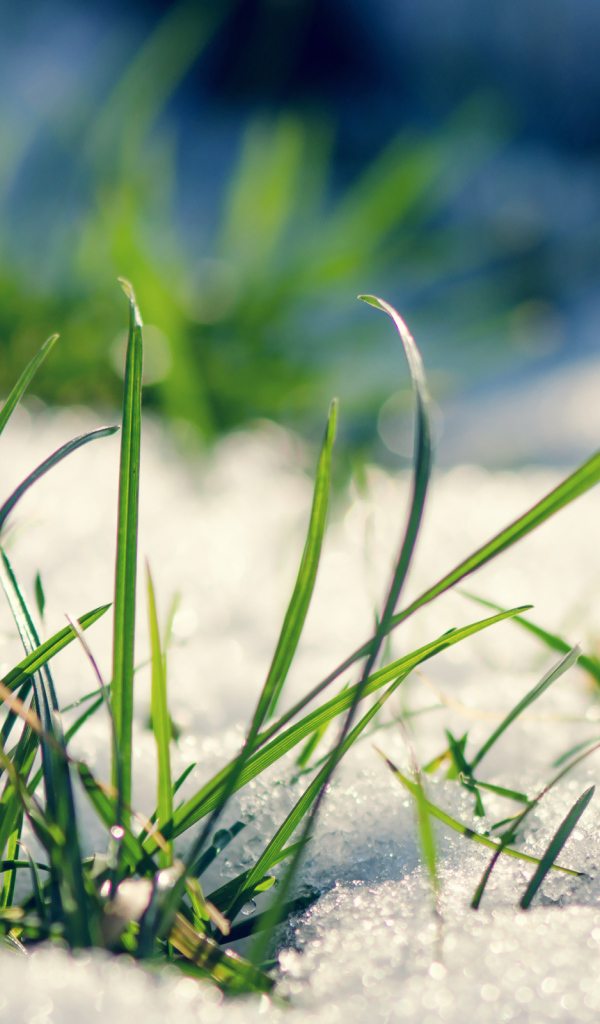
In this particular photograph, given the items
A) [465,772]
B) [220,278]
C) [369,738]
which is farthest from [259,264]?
[465,772]

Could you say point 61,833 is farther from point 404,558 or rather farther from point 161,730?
point 404,558

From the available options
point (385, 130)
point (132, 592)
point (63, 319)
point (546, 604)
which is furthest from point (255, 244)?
point (385, 130)

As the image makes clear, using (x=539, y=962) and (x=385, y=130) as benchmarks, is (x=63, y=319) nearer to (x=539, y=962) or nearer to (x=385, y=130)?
(x=539, y=962)

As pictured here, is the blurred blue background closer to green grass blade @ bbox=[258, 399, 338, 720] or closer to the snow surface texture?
the snow surface texture

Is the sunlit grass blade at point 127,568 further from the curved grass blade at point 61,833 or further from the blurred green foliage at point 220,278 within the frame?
the blurred green foliage at point 220,278

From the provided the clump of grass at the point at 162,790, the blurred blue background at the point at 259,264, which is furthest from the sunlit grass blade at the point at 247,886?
the blurred blue background at the point at 259,264

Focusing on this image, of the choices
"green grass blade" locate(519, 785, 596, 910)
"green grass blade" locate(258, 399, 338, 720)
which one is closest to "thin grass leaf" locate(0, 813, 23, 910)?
"green grass blade" locate(258, 399, 338, 720)
